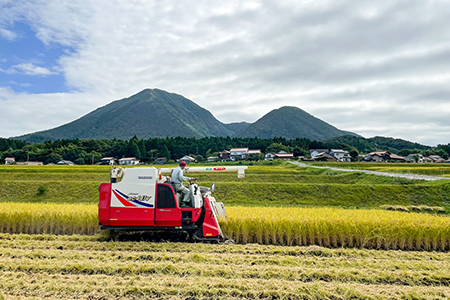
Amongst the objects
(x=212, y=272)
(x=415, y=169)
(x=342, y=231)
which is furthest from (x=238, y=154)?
(x=212, y=272)

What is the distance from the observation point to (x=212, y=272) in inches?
301

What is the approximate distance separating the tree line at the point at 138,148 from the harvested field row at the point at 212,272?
329ft

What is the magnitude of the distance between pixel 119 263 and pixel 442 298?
8.30 meters

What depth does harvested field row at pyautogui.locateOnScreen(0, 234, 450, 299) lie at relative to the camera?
659cm

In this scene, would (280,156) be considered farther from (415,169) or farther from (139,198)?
(139,198)

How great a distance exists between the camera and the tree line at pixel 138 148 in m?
103

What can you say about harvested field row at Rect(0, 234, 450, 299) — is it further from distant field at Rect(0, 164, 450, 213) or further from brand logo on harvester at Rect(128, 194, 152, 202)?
distant field at Rect(0, 164, 450, 213)

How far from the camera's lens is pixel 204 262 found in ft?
27.9

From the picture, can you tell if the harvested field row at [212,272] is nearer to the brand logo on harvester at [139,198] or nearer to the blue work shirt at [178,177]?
the brand logo on harvester at [139,198]

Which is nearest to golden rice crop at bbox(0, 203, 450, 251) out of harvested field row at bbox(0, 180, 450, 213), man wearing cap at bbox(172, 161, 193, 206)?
man wearing cap at bbox(172, 161, 193, 206)

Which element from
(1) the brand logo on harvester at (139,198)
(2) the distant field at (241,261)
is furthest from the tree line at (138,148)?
(1) the brand logo on harvester at (139,198)

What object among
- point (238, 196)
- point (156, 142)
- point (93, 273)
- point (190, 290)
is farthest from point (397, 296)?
point (156, 142)

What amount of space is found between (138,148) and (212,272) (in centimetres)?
10707

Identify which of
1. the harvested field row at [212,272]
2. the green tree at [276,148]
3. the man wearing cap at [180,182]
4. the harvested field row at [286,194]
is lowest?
the harvested field row at [286,194]
